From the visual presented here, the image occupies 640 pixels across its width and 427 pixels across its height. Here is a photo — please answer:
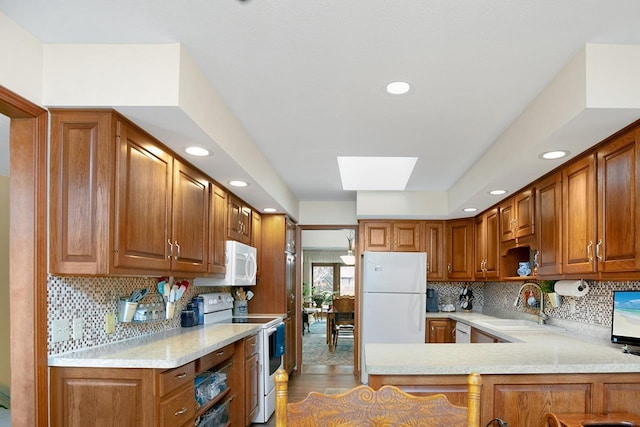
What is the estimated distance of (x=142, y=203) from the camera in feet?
8.32

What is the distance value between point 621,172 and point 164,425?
2.67 m

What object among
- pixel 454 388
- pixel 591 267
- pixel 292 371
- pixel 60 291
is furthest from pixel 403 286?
pixel 60 291

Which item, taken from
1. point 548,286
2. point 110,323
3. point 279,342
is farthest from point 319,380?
point 110,323

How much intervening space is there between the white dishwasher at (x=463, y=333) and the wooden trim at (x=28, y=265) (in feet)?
12.8

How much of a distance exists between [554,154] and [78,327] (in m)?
2.90

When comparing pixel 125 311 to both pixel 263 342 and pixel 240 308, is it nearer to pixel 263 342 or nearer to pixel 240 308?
pixel 263 342

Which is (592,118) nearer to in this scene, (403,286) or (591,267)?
(591,267)

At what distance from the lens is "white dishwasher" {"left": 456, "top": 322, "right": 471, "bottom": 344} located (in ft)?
16.1

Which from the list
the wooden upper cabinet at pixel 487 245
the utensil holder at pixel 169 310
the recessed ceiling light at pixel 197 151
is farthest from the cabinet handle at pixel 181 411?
the wooden upper cabinet at pixel 487 245

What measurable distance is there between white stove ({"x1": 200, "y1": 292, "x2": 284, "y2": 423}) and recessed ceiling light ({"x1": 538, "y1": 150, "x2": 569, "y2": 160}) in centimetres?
270

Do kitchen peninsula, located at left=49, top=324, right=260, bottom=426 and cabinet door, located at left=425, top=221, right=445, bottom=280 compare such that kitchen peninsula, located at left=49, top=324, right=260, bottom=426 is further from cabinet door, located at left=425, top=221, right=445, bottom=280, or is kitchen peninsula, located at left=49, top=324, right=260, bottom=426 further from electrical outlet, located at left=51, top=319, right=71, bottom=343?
cabinet door, located at left=425, top=221, right=445, bottom=280

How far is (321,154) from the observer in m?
4.11

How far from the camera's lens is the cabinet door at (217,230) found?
374 cm

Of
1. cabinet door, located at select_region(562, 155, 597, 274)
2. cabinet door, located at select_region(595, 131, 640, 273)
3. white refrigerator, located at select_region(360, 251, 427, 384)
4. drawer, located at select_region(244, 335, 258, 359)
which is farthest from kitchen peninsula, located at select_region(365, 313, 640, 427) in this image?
white refrigerator, located at select_region(360, 251, 427, 384)
